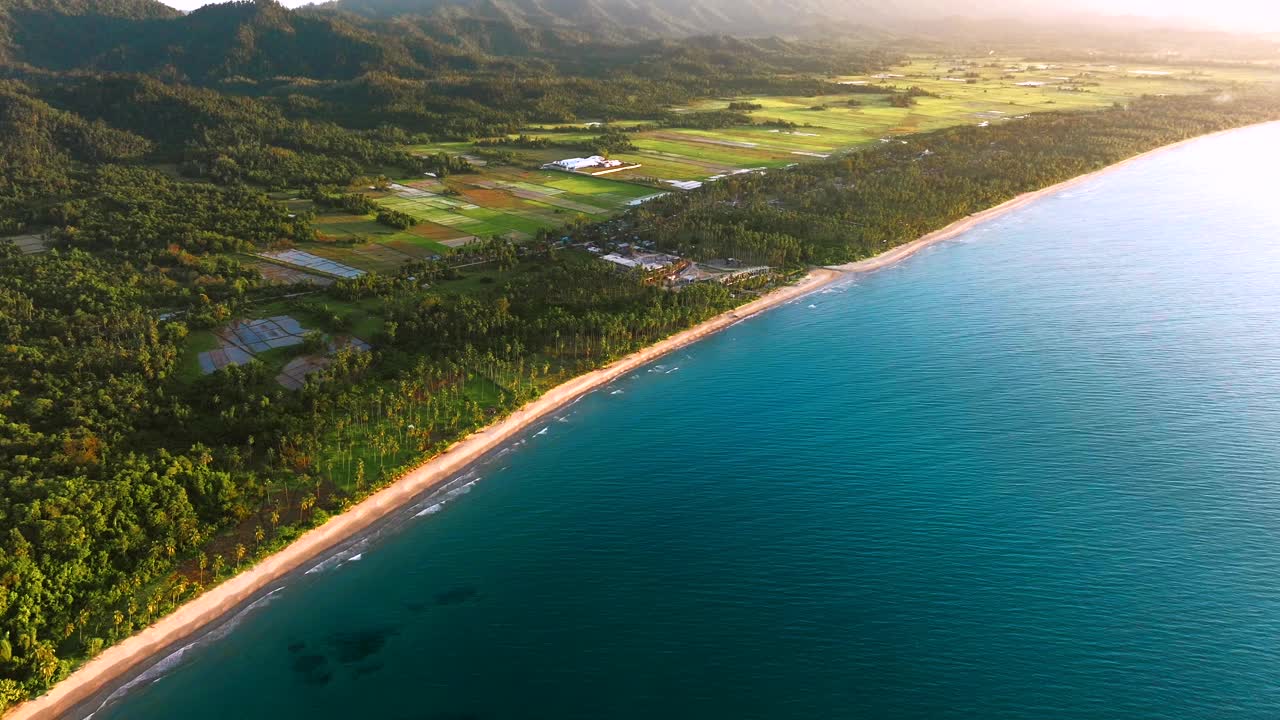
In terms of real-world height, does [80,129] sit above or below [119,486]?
above

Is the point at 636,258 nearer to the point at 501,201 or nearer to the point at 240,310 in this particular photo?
the point at 501,201

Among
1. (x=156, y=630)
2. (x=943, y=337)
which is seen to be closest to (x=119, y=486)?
(x=156, y=630)

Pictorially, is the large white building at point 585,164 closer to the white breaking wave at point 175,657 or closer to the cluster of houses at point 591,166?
the cluster of houses at point 591,166

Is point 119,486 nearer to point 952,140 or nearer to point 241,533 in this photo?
point 241,533

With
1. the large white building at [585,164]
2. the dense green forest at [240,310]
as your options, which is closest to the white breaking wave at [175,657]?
the dense green forest at [240,310]

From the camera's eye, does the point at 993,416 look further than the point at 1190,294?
No

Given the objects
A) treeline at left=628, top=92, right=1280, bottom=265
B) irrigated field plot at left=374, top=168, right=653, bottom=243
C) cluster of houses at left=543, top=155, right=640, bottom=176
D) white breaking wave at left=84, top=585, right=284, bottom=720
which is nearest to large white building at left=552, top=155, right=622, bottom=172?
cluster of houses at left=543, top=155, right=640, bottom=176

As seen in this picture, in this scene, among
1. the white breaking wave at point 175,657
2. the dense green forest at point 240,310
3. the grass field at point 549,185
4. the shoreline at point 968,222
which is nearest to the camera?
the white breaking wave at point 175,657

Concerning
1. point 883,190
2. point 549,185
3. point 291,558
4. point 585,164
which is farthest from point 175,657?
point 585,164
